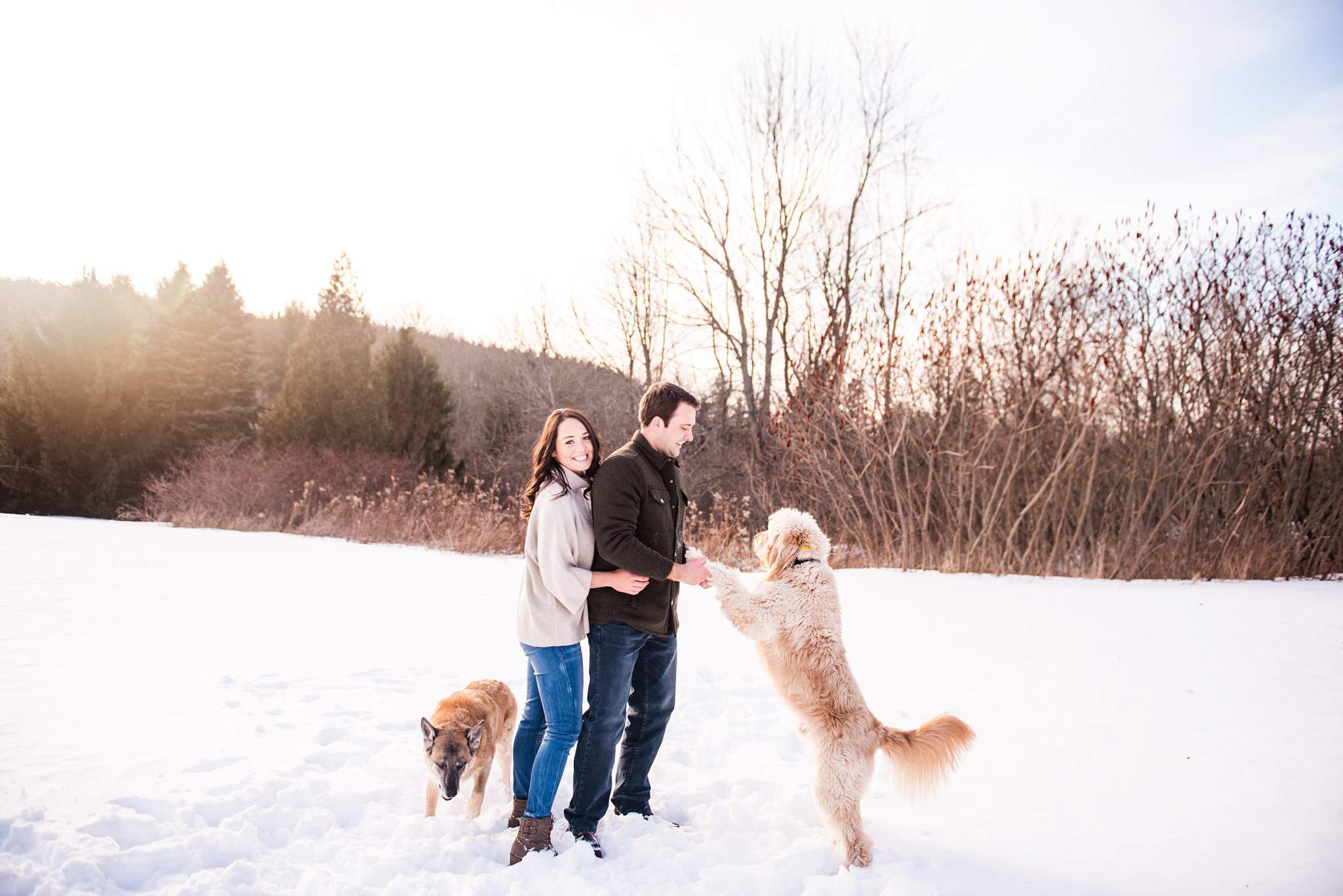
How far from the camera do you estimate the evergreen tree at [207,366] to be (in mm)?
20125

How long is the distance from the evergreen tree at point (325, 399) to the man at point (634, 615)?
17.6 meters

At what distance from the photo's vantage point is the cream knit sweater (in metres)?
2.65

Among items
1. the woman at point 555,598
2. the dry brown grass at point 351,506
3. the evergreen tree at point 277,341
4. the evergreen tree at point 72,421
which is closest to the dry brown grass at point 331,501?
the dry brown grass at point 351,506

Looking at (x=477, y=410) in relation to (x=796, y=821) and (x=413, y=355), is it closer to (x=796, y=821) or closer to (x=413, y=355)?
(x=413, y=355)

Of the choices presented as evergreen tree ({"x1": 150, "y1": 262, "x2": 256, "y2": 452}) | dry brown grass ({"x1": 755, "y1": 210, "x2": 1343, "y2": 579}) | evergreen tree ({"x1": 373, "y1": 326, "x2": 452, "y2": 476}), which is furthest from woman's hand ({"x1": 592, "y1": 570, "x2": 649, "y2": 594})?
evergreen tree ({"x1": 150, "y1": 262, "x2": 256, "y2": 452})

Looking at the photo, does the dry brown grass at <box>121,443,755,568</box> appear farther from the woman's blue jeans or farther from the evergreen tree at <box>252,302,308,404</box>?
the evergreen tree at <box>252,302,308,404</box>

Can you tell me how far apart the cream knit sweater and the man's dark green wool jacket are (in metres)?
0.07

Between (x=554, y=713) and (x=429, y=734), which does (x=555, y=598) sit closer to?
(x=554, y=713)

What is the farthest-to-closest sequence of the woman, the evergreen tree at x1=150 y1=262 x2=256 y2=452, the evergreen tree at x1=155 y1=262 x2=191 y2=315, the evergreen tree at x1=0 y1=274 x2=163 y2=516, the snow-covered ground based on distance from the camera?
the evergreen tree at x1=155 y1=262 x2=191 y2=315
the evergreen tree at x1=150 y1=262 x2=256 y2=452
the evergreen tree at x1=0 y1=274 x2=163 y2=516
the woman
the snow-covered ground

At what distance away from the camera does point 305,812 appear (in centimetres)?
287

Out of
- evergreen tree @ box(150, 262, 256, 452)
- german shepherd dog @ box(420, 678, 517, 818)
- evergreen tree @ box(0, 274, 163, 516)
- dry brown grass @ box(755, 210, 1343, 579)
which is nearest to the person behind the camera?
german shepherd dog @ box(420, 678, 517, 818)

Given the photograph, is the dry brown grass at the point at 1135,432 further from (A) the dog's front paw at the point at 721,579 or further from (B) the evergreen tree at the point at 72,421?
(B) the evergreen tree at the point at 72,421

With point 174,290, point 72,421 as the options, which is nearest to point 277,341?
point 174,290

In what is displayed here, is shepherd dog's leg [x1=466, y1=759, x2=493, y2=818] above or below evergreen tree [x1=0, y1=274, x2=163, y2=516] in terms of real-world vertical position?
below
